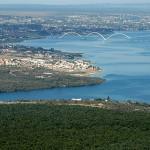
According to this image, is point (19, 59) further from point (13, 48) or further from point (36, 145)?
point (36, 145)

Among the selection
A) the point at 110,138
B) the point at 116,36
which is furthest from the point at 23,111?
the point at 116,36

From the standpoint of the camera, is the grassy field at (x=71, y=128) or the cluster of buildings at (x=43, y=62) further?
the cluster of buildings at (x=43, y=62)

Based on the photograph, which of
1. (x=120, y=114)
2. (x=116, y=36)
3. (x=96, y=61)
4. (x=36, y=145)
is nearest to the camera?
(x=36, y=145)

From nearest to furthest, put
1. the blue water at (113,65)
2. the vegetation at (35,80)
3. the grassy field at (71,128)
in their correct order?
the grassy field at (71,128) < the blue water at (113,65) < the vegetation at (35,80)

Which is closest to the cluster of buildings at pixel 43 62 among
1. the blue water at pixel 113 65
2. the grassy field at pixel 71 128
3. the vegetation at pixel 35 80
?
the blue water at pixel 113 65

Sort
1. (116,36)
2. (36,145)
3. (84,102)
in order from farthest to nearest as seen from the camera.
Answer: (116,36), (84,102), (36,145)

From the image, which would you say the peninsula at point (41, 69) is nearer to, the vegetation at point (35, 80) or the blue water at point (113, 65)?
the vegetation at point (35, 80)

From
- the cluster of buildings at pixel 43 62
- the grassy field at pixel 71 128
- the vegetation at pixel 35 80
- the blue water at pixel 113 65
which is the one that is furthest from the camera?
the cluster of buildings at pixel 43 62
